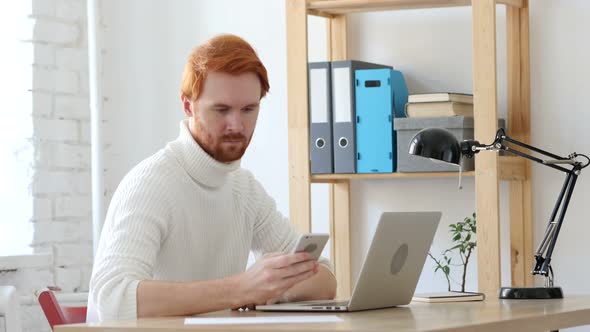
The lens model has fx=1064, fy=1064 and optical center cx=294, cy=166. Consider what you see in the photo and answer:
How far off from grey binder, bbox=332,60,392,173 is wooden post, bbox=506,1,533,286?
497 millimetres

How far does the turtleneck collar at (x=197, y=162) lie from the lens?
2490mm

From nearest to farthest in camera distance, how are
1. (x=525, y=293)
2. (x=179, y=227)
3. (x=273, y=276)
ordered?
(x=273, y=276), (x=179, y=227), (x=525, y=293)

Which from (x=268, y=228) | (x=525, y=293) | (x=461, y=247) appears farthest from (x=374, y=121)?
(x=525, y=293)

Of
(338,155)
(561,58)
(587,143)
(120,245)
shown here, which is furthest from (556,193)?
(120,245)

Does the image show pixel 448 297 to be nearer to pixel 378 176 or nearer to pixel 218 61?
pixel 218 61

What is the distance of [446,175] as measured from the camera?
132 inches

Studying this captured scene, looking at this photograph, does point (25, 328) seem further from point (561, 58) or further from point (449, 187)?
point (561, 58)

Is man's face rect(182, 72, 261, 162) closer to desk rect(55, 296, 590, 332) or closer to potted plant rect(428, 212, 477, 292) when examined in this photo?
desk rect(55, 296, 590, 332)

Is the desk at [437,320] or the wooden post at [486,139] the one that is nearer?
the desk at [437,320]

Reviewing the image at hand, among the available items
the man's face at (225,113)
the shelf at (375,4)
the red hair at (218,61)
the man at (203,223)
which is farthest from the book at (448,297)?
the shelf at (375,4)

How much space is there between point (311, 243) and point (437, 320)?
33cm

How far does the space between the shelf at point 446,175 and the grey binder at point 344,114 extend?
0.03 meters

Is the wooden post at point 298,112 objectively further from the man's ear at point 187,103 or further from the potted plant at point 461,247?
the man's ear at point 187,103

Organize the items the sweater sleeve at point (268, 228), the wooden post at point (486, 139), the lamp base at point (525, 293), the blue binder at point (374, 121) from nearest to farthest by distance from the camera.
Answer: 1. the lamp base at point (525, 293)
2. the sweater sleeve at point (268, 228)
3. the wooden post at point (486, 139)
4. the blue binder at point (374, 121)
